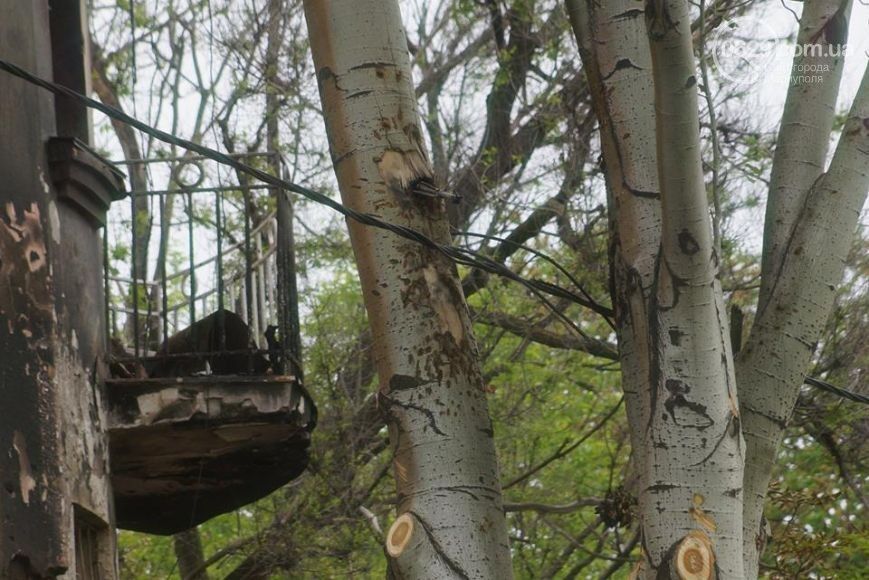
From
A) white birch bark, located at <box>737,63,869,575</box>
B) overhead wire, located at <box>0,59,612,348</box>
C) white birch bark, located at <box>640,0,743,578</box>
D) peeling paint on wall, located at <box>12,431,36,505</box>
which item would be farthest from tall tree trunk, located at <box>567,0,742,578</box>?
peeling paint on wall, located at <box>12,431,36,505</box>

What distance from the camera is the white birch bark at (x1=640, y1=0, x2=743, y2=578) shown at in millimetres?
3461

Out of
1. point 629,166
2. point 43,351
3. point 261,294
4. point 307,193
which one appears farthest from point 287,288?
point 629,166

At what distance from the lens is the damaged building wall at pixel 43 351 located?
486cm

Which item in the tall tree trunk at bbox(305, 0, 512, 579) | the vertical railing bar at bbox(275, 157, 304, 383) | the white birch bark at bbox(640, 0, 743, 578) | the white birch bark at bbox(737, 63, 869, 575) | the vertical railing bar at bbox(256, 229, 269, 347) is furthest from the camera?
the vertical railing bar at bbox(256, 229, 269, 347)

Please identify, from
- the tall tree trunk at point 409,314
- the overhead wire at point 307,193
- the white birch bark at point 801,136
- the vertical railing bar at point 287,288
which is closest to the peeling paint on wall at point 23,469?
the overhead wire at point 307,193

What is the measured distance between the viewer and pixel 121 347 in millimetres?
6969

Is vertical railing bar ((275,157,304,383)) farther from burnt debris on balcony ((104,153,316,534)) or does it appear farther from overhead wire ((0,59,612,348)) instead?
overhead wire ((0,59,612,348))

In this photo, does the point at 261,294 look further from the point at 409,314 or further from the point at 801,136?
the point at 801,136

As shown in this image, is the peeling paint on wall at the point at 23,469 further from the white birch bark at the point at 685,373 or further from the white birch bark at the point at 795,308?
the white birch bark at the point at 795,308

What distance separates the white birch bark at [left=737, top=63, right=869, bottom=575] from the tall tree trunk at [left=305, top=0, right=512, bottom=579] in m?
0.82

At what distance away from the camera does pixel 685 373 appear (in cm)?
362

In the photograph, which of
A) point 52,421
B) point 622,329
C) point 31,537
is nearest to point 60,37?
point 52,421

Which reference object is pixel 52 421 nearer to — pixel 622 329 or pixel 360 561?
pixel 622 329

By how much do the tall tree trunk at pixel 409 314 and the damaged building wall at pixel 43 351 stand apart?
1.60 m
